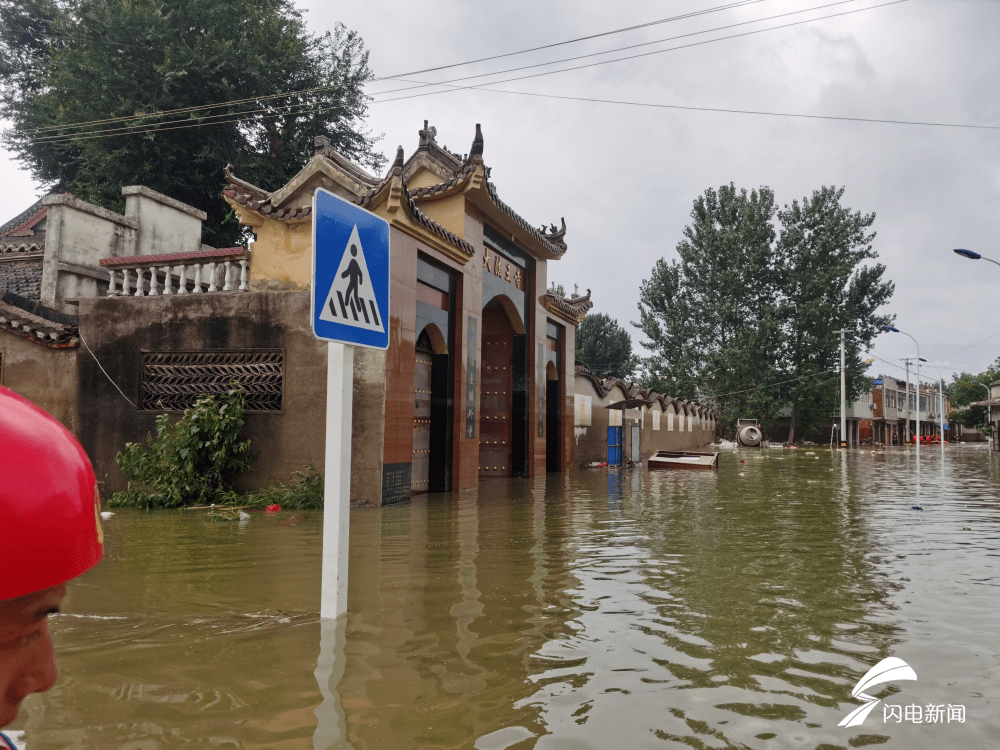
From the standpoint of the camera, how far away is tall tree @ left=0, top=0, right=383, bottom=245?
23156mm

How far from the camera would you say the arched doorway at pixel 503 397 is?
716 inches

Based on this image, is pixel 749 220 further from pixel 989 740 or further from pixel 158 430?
pixel 989 740

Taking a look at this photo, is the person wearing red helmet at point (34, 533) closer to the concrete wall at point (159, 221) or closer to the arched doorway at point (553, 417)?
the concrete wall at point (159, 221)

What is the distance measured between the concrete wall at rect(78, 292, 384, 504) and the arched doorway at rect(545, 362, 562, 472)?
31.5 feet

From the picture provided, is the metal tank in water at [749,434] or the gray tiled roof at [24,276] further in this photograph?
the metal tank in water at [749,434]

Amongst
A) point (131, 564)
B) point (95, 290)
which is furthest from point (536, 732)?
point (95, 290)

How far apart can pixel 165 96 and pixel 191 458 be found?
57.6 ft

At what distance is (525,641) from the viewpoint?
4082 millimetres

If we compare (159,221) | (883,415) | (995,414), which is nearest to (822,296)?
(995,414)

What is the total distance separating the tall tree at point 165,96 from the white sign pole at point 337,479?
21.8 meters

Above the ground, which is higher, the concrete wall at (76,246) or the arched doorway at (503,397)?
the concrete wall at (76,246)

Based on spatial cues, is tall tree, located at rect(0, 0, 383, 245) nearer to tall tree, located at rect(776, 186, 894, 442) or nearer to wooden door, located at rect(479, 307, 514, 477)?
wooden door, located at rect(479, 307, 514, 477)

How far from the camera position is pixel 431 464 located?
1395cm

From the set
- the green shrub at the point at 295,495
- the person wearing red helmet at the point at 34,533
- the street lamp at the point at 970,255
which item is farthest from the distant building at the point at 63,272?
the street lamp at the point at 970,255
